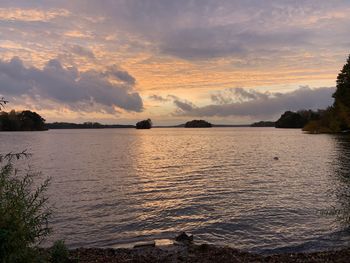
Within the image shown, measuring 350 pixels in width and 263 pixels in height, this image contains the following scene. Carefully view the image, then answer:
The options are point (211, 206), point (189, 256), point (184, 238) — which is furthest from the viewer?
point (211, 206)

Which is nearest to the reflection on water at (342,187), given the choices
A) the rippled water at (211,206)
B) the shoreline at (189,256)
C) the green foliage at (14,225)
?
the rippled water at (211,206)

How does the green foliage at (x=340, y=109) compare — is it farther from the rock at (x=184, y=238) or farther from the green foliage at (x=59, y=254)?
the green foliage at (x=59, y=254)

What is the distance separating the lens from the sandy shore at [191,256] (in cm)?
1388

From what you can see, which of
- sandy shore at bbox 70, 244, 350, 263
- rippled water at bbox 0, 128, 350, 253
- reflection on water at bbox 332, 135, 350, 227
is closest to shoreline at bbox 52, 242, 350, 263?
sandy shore at bbox 70, 244, 350, 263

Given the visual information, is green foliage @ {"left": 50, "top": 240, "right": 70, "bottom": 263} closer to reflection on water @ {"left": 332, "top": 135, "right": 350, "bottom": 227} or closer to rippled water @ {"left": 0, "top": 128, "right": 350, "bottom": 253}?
rippled water @ {"left": 0, "top": 128, "right": 350, "bottom": 253}

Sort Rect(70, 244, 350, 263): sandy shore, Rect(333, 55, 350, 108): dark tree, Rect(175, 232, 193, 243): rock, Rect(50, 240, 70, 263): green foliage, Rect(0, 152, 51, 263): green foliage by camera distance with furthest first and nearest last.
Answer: Rect(333, 55, 350, 108): dark tree
Rect(175, 232, 193, 243): rock
Rect(70, 244, 350, 263): sandy shore
Rect(50, 240, 70, 263): green foliage
Rect(0, 152, 51, 263): green foliage

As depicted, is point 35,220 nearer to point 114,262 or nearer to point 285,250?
point 114,262

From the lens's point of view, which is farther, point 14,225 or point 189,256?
point 189,256

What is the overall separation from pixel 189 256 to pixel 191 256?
0.09 meters

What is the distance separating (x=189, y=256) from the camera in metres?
14.8

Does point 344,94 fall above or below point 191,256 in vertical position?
above

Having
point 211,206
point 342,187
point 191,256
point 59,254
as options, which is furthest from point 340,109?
point 59,254

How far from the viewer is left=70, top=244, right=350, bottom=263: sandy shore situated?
13875mm

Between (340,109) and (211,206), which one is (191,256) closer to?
(211,206)
